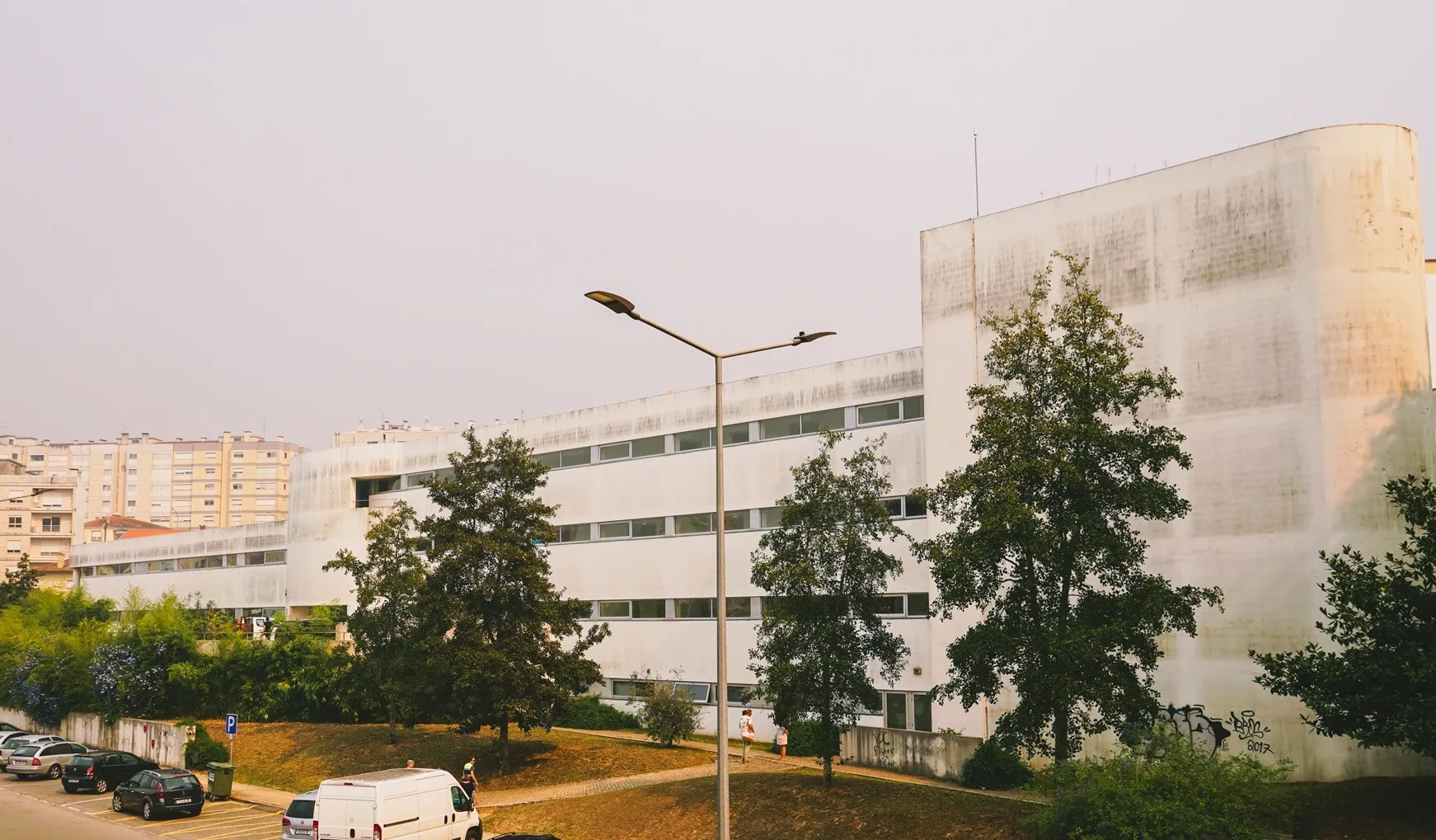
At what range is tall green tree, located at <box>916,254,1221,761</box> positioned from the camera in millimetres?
21672

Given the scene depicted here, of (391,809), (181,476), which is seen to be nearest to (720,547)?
(391,809)

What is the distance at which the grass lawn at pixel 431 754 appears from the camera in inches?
1406

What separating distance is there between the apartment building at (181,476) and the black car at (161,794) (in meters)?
153

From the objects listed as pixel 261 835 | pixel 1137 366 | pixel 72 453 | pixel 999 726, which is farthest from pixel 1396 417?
pixel 72 453

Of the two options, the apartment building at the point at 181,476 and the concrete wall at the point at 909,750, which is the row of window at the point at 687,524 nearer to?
the concrete wall at the point at 909,750

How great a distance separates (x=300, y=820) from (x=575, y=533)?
25209mm

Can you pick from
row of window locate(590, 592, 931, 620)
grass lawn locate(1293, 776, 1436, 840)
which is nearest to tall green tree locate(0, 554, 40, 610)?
row of window locate(590, 592, 931, 620)

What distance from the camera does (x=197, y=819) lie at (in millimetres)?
33750

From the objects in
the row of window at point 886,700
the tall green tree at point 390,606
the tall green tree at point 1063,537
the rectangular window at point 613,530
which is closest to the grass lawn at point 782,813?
the tall green tree at point 1063,537

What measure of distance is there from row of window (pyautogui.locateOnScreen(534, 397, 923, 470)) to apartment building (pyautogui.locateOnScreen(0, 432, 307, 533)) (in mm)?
143035

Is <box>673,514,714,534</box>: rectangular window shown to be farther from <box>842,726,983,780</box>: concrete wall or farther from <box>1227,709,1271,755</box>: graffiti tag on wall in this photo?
<box>1227,709,1271,755</box>: graffiti tag on wall

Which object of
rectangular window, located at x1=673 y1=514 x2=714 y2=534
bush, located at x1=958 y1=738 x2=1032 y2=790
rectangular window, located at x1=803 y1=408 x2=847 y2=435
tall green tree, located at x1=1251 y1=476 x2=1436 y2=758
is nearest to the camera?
tall green tree, located at x1=1251 y1=476 x2=1436 y2=758

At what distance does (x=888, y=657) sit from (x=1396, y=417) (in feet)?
44.8

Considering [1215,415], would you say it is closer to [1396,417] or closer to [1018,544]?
[1396,417]
